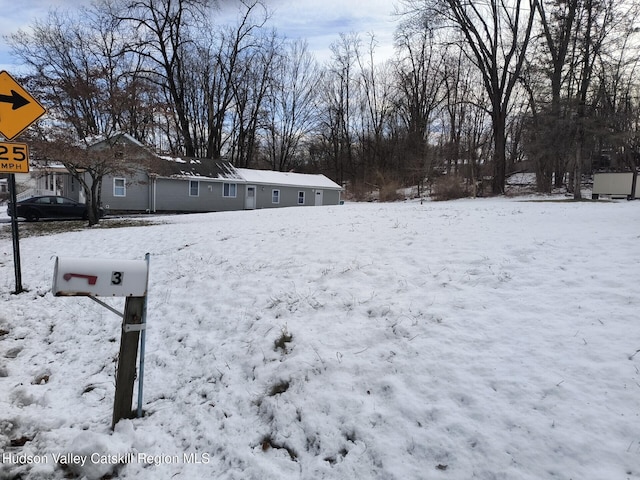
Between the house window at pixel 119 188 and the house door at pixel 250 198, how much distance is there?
871 cm

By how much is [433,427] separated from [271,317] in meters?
2.16

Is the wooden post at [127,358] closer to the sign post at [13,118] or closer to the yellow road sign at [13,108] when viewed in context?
the sign post at [13,118]

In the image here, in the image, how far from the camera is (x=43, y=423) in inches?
114

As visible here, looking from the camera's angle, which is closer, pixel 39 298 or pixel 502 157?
pixel 39 298

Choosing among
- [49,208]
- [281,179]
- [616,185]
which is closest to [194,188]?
[281,179]

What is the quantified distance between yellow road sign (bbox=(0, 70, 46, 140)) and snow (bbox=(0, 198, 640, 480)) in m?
2.64

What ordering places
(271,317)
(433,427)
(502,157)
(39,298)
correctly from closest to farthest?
(433,427), (271,317), (39,298), (502,157)

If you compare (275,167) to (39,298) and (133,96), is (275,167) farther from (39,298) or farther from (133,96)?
(39,298)

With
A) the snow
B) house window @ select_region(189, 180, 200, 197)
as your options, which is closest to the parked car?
house window @ select_region(189, 180, 200, 197)

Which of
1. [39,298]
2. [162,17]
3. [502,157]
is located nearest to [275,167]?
[162,17]

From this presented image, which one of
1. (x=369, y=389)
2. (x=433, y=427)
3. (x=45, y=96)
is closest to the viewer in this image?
(x=433, y=427)

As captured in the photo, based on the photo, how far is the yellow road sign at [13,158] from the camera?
560cm

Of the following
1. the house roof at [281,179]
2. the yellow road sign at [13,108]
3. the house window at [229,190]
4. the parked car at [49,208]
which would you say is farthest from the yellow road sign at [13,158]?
the house roof at [281,179]

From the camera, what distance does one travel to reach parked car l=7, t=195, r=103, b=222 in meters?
17.9
